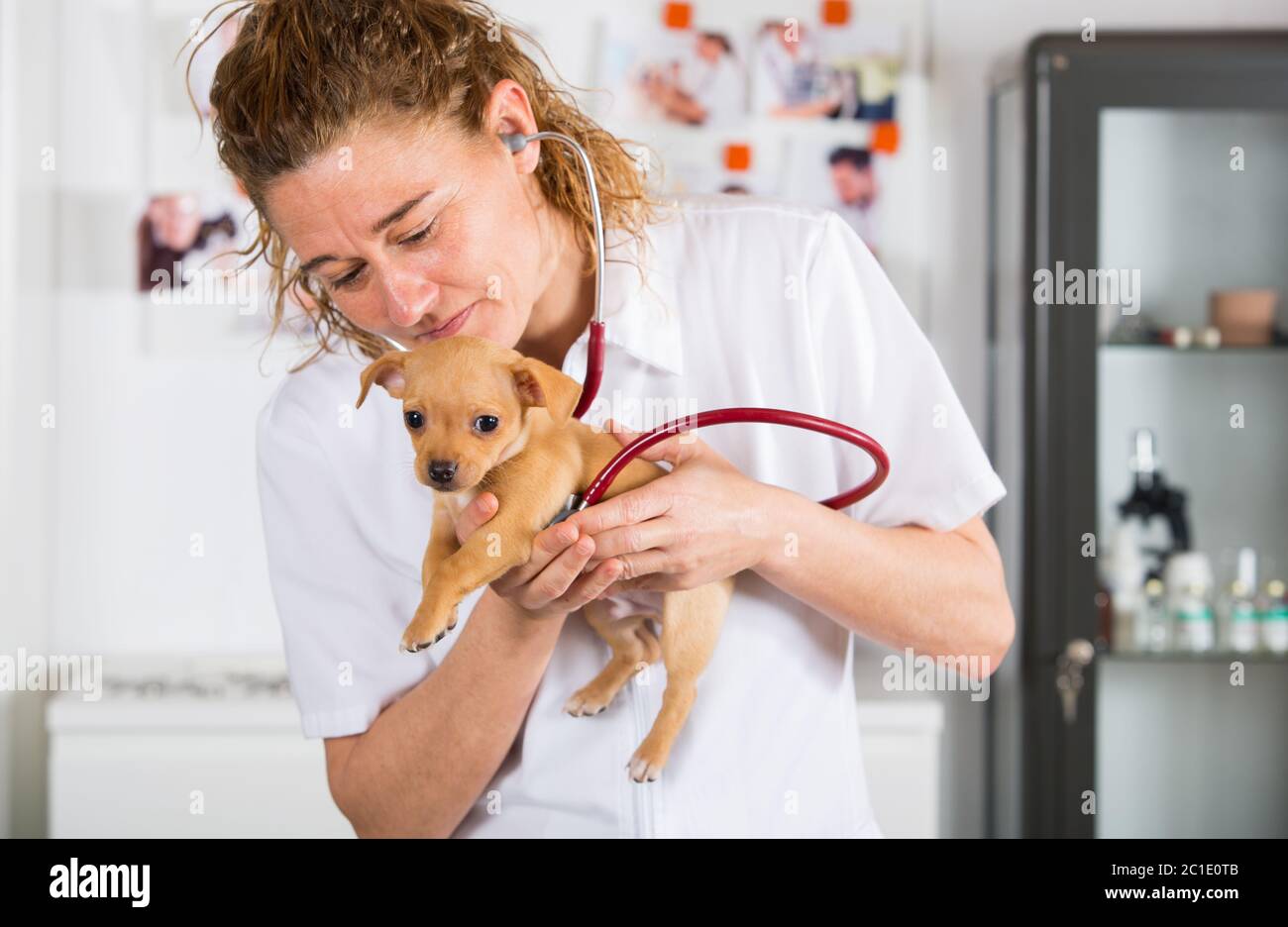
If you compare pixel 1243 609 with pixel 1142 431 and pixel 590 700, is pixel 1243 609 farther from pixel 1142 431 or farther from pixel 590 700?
pixel 590 700

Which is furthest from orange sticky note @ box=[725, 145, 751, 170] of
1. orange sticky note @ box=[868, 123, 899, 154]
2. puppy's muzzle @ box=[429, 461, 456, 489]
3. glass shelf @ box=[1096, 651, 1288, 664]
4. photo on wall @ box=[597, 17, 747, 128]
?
puppy's muzzle @ box=[429, 461, 456, 489]

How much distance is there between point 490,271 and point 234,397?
137cm

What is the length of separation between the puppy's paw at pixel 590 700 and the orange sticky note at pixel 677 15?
A: 58.6 inches

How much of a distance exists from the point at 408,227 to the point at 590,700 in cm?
32

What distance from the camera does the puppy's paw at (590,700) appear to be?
72 centimetres

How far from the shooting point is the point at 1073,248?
172 cm

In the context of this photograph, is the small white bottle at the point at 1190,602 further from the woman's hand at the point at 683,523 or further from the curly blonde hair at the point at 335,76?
the curly blonde hair at the point at 335,76

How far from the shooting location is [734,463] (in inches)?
30.2

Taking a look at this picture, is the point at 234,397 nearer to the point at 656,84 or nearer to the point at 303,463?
the point at 656,84

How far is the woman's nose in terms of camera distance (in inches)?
24.4

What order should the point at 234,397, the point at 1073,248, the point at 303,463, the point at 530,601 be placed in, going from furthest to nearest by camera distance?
the point at 234,397
the point at 1073,248
the point at 303,463
the point at 530,601

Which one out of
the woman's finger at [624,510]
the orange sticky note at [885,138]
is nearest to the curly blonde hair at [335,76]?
the woman's finger at [624,510]

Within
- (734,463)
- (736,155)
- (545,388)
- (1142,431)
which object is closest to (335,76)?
(545,388)
